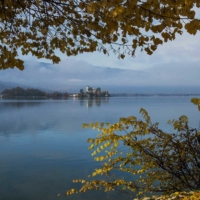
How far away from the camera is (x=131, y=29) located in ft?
7.91

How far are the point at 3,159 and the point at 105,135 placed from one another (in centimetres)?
753

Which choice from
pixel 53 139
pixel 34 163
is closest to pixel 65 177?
pixel 34 163

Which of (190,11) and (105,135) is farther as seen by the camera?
(105,135)

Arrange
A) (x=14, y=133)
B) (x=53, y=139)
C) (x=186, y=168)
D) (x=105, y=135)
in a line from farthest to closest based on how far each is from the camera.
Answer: (x=14, y=133) < (x=53, y=139) < (x=105, y=135) < (x=186, y=168)

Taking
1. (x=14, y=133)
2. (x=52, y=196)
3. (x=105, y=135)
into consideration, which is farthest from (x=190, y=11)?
(x=14, y=133)

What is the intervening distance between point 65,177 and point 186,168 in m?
5.27

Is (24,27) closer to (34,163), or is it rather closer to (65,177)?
(65,177)

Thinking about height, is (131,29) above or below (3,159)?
above

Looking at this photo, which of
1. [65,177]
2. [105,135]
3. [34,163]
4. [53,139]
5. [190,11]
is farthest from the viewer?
[53,139]

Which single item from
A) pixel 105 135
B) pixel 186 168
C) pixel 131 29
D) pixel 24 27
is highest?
pixel 24 27

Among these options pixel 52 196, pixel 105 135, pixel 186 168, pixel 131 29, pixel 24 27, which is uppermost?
pixel 24 27

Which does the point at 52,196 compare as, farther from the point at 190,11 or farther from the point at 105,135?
the point at 190,11

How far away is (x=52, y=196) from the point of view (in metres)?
7.04

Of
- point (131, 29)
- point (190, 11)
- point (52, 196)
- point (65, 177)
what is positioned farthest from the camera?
point (65, 177)
